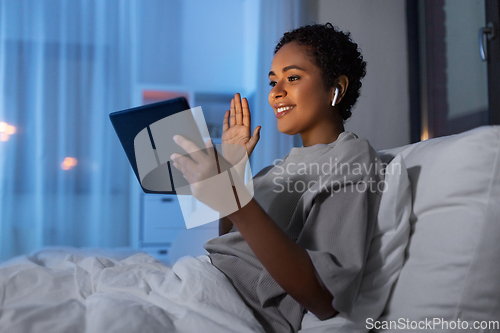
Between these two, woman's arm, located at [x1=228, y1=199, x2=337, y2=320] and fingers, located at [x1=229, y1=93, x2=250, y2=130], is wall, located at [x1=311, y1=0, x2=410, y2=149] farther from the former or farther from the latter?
woman's arm, located at [x1=228, y1=199, x2=337, y2=320]

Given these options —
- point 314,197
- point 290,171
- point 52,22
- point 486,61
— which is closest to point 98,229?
point 52,22

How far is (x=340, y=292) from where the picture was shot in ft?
1.83

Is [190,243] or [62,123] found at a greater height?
[62,123]

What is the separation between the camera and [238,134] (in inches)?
43.2

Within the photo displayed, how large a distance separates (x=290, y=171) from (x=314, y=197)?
25cm

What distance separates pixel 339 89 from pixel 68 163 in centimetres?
207

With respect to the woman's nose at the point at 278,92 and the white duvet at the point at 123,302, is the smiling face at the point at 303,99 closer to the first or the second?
the woman's nose at the point at 278,92

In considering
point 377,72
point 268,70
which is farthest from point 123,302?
point 377,72

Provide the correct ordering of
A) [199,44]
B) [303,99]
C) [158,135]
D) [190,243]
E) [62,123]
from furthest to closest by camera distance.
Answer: [199,44] → [62,123] → [190,243] → [303,99] → [158,135]

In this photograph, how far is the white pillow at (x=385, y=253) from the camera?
65 cm

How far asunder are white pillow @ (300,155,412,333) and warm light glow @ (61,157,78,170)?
2214 millimetres

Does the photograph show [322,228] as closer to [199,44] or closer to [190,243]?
[190,243]

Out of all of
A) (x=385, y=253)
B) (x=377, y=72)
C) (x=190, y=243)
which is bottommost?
(x=190, y=243)

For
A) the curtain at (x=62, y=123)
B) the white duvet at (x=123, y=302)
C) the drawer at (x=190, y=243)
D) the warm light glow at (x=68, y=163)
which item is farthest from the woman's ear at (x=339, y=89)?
the warm light glow at (x=68, y=163)
